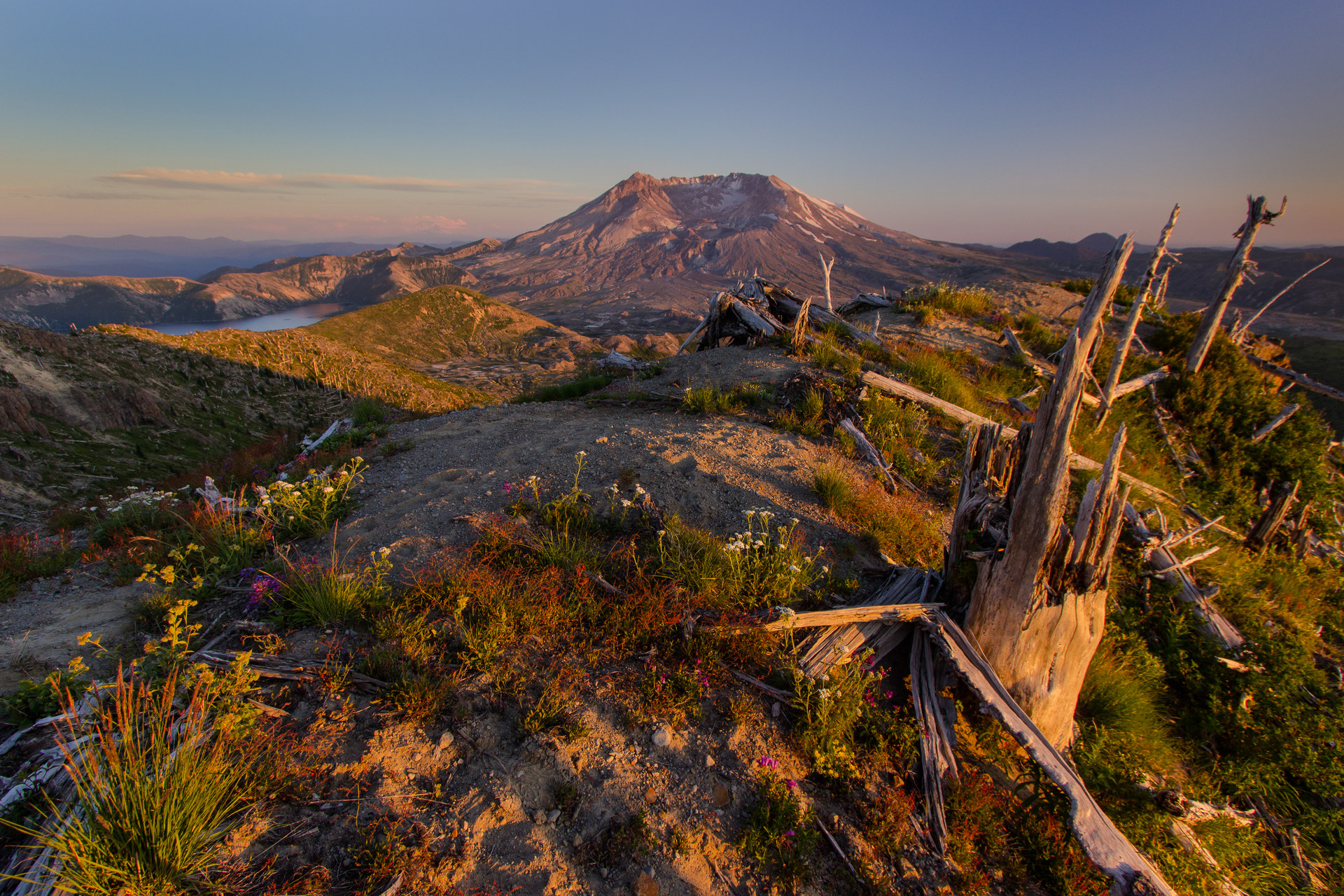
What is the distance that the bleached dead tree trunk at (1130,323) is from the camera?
459 centimetres

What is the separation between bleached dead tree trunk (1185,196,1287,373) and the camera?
9742 mm

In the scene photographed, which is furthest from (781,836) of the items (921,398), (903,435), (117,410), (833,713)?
(117,410)

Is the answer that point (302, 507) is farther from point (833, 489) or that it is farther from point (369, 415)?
point (369, 415)

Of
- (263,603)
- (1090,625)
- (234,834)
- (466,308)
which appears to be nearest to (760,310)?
(1090,625)

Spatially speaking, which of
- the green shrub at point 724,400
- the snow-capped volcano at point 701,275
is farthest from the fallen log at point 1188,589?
the snow-capped volcano at point 701,275

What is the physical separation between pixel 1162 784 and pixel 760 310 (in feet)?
35.2

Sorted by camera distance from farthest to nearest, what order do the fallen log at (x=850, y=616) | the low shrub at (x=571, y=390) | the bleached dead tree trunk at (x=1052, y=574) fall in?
the low shrub at (x=571, y=390)
the fallen log at (x=850, y=616)
the bleached dead tree trunk at (x=1052, y=574)

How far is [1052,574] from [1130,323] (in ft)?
8.99

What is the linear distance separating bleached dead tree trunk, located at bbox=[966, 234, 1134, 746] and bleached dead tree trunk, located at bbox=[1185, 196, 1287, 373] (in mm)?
9873

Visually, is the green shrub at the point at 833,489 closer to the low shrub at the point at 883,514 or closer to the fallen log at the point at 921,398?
the low shrub at the point at 883,514

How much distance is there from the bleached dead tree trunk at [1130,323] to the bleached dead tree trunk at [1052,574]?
1.04m

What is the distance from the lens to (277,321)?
11969 centimetres

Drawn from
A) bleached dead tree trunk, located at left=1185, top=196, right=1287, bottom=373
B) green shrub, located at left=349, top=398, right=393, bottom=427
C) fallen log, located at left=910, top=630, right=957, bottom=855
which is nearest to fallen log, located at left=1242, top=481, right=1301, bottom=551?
bleached dead tree trunk, located at left=1185, top=196, right=1287, bottom=373

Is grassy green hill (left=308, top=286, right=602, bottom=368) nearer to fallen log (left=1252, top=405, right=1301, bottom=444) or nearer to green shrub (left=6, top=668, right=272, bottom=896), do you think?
green shrub (left=6, top=668, right=272, bottom=896)
